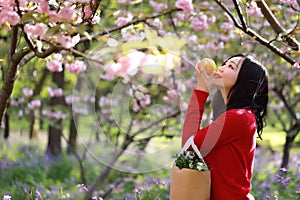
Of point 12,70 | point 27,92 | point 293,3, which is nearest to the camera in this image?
point 12,70

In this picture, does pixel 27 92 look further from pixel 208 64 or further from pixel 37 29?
pixel 37 29

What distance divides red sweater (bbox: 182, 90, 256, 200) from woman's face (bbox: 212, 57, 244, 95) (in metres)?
0.19

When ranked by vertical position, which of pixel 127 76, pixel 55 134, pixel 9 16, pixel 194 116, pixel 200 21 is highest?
pixel 9 16

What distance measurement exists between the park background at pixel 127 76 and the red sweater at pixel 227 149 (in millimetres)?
563

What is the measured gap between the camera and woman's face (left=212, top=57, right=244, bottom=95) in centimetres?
278

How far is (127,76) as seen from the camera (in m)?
4.16

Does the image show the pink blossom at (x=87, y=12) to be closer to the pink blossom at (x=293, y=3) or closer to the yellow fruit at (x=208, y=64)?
the yellow fruit at (x=208, y=64)

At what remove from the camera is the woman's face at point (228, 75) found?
109 inches

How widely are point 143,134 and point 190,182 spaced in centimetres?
341

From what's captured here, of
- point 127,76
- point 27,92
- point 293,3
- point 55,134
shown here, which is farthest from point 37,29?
point 55,134

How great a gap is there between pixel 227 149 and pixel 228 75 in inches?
16.1

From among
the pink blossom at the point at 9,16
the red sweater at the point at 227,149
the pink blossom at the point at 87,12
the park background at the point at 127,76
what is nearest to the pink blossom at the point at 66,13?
the park background at the point at 127,76

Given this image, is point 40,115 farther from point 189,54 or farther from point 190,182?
point 190,182

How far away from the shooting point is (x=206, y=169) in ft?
8.31
